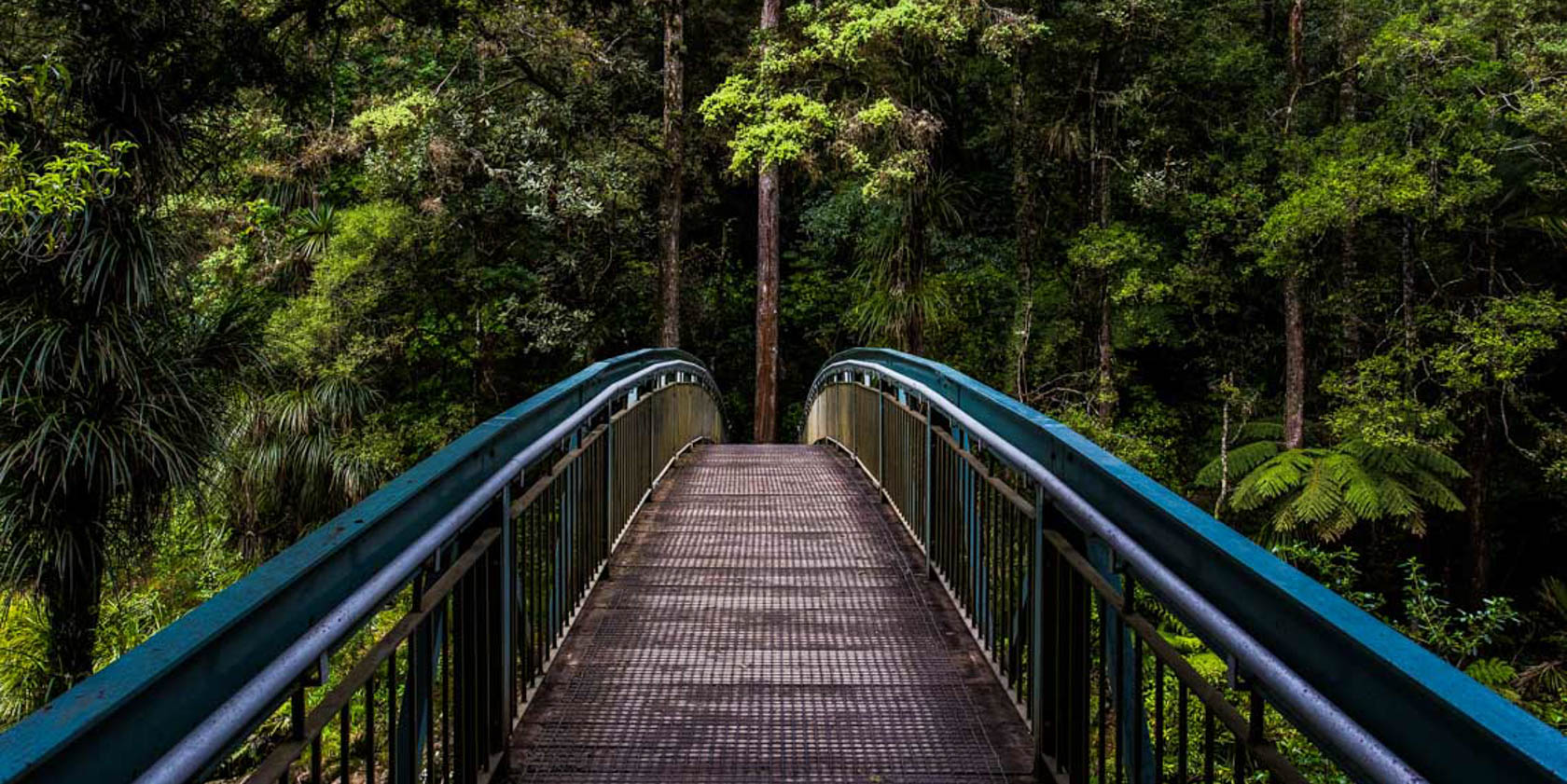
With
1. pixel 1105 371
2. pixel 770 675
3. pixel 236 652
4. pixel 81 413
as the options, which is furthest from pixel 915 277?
pixel 236 652

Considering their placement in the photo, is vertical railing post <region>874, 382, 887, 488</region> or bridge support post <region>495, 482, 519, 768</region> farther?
vertical railing post <region>874, 382, 887, 488</region>

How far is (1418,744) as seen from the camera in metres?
1.47

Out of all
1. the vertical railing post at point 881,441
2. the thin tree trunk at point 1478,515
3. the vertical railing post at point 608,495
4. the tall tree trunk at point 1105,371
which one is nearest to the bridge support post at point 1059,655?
the vertical railing post at point 608,495

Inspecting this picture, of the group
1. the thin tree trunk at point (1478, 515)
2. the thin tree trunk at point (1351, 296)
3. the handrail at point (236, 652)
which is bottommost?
the thin tree trunk at point (1478, 515)

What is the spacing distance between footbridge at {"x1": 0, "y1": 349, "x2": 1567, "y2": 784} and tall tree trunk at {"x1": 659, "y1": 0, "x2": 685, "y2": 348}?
12.3 m

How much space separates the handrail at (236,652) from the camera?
1333mm

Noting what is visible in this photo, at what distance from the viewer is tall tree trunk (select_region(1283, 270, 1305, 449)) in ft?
51.2

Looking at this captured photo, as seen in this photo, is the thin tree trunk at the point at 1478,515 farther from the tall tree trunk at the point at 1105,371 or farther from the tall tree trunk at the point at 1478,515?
the tall tree trunk at the point at 1105,371

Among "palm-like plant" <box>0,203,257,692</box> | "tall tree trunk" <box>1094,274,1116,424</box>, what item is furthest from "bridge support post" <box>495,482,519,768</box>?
"tall tree trunk" <box>1094,274,1116,424</box>

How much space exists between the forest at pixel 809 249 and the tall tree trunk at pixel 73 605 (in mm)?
36

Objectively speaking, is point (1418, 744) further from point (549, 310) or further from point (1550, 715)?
point (549, 310)

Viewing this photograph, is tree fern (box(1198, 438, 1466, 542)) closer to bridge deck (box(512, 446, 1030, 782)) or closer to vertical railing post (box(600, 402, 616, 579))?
bridge deck (box(512, 446, 1030, 782))

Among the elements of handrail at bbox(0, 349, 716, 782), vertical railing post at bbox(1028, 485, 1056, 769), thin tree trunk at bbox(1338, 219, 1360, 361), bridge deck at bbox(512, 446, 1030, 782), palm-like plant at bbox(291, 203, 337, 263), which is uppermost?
palm-like plant at bbox(291, 203, 337, 263)

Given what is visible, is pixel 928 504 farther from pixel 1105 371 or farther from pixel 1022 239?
pixel 1022 239
